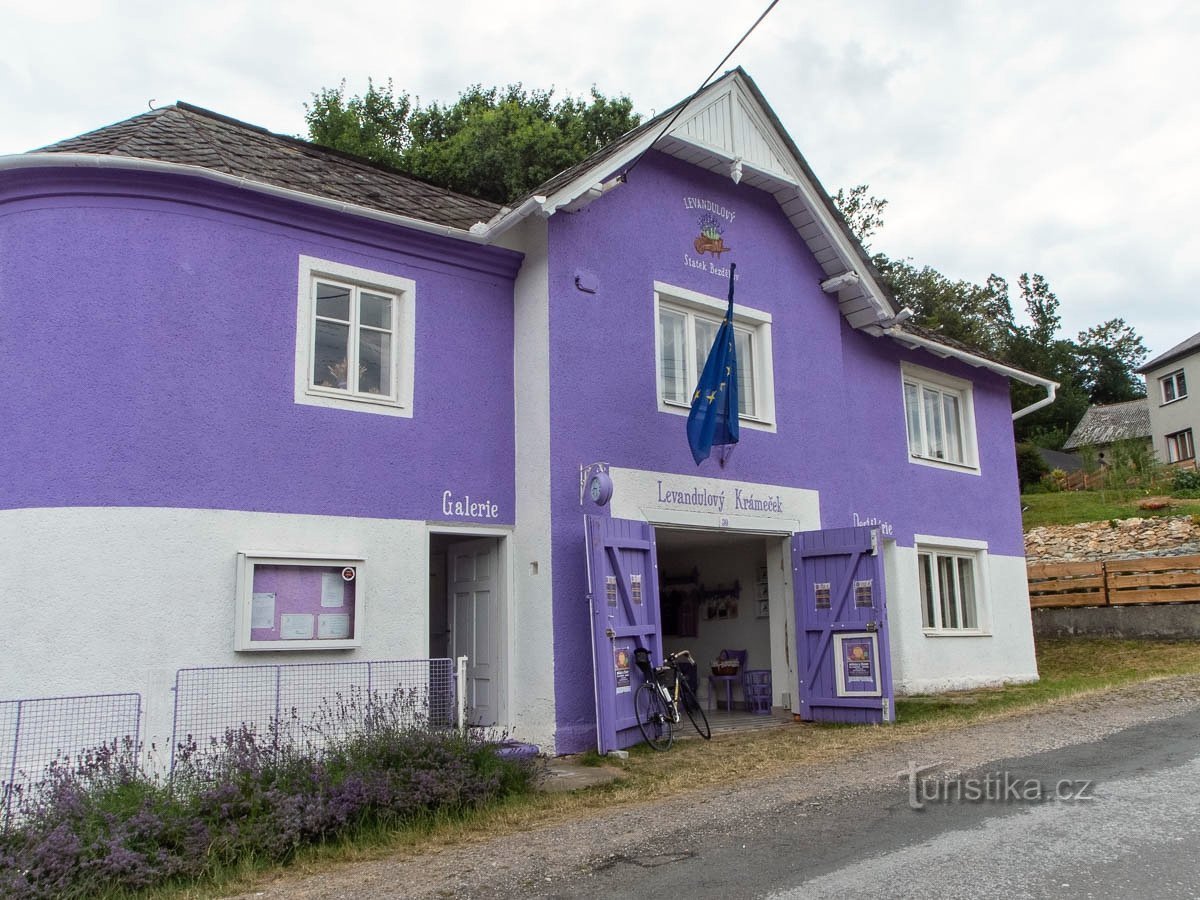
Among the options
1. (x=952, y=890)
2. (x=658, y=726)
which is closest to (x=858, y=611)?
(x=658, y=726)

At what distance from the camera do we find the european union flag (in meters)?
11.6

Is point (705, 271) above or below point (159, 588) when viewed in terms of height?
above

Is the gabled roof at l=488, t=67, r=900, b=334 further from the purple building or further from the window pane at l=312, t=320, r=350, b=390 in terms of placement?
the window pane at l=312, t=320, r=350, b=390

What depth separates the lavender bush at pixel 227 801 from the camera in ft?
20.5

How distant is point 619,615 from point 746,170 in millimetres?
6269

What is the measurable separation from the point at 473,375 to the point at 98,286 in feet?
12.6

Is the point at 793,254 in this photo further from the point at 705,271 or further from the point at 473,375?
the point at 473,375

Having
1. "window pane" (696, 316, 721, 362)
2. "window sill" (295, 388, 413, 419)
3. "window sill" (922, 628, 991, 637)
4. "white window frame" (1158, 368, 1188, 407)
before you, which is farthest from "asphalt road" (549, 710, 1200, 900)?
"white window frame" (1158, 368, 1188, 407)

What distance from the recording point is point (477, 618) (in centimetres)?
1170

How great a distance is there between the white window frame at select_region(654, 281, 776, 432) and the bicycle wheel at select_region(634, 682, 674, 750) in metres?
3.34

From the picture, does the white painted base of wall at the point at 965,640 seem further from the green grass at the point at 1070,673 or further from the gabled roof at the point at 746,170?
the gabled roof at the point at 746,170

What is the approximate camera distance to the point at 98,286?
919 cm

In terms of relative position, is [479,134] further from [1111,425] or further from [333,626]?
[1111,425]

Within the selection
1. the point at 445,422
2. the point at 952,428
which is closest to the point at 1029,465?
the point at 952,428
